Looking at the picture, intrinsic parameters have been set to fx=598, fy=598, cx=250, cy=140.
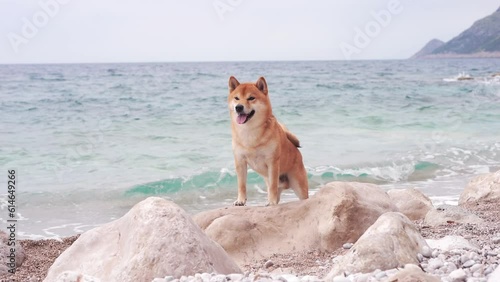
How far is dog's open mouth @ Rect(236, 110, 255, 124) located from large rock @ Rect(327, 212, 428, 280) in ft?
5.47

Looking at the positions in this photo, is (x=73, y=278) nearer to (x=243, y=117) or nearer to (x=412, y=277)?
(x=412, y=277)

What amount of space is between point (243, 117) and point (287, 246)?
1.27 m

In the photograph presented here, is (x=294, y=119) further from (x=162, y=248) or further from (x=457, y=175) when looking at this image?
(x=162, y=248)

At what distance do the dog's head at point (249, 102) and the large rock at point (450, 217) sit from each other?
2355 millimetres

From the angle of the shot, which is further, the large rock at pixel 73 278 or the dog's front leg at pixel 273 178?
the dog's front leg at pixel 273 178

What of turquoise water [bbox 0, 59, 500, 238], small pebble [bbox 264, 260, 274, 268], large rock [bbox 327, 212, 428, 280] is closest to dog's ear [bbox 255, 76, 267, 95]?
small pebble [bbox 264, 260, 274, 268]

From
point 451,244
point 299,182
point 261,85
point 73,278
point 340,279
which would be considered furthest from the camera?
point 299,182

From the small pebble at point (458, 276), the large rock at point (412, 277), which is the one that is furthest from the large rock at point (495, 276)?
the large rock at point (412, 277)

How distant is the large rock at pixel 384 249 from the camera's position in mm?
3941

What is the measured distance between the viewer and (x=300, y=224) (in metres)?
5.67

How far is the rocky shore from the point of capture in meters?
3.92

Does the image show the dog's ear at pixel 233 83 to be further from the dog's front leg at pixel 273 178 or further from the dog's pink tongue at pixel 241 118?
the dog's front leg at pixel 273 178

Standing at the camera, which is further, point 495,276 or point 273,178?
point 273,178

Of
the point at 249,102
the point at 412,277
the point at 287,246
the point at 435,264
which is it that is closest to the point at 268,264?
the point at 287,246
